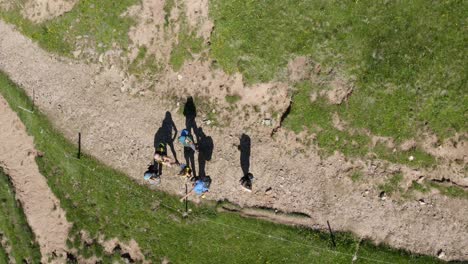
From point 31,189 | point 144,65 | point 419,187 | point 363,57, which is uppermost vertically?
point 363,57

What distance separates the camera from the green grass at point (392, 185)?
29.1 metres

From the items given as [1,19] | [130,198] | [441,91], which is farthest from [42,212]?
[441,91]

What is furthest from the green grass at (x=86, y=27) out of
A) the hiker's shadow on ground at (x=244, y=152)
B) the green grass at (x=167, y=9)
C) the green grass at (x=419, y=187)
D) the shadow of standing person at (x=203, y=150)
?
the green grass at (x=419, y=187)

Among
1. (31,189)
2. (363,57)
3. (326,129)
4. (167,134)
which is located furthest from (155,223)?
(363,57)

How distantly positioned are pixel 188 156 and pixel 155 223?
5534 mm

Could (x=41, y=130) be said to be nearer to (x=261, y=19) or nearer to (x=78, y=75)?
(x=78, y=75)

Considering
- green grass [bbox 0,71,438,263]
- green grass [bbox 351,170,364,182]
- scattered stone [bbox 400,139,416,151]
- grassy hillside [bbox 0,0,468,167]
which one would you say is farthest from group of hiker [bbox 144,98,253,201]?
scattered stone [bbox 400,139,416,151]

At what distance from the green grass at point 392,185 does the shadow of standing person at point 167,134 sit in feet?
46.5

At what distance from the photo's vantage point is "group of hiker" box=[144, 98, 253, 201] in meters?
31.5

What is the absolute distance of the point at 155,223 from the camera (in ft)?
111

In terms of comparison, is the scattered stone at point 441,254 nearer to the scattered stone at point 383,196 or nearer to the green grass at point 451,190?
the green grass at point 451,190

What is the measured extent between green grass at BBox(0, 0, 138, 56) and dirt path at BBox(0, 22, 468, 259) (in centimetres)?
110

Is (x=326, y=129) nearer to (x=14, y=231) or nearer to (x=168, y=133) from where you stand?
(x=168, y=133)

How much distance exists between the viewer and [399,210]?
1147 inches
